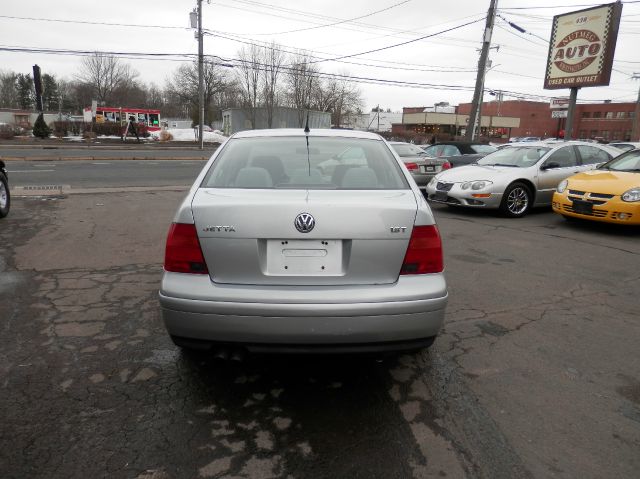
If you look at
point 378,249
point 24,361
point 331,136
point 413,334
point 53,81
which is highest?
point 53,81

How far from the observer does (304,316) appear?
2473 millimetres

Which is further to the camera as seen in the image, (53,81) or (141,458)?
(53,81)

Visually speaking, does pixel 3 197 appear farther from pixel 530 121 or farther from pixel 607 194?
pixel 530 121

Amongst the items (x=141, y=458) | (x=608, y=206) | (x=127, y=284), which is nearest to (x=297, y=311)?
(x=141, y=458)

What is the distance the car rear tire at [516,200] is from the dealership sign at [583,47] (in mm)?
14770

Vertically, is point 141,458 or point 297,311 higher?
point 297,311

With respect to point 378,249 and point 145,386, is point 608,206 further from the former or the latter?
point 145,386

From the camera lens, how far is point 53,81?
101062 millimetres

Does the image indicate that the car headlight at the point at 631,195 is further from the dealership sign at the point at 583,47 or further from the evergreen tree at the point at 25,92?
the evergreen tree at the point at 25,92

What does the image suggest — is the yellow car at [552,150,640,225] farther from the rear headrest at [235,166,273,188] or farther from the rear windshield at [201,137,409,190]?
the rear headrest at [235,166,273,188]

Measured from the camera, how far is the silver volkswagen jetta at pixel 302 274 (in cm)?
250

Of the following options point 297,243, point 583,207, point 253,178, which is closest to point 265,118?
point 583,207

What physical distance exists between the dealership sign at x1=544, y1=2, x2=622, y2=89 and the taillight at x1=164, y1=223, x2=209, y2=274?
2260 centimetres

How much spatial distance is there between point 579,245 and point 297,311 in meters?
5.92
